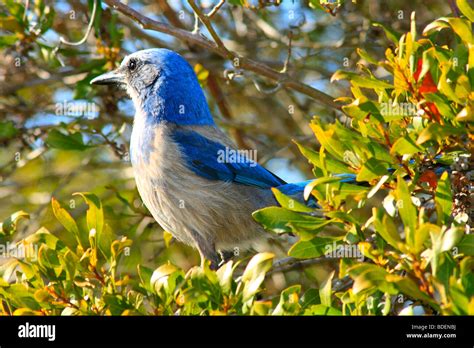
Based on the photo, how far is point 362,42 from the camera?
6.60 meters

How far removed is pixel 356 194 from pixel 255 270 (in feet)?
2.22

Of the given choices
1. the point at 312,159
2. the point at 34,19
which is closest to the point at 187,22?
the point at 34,19

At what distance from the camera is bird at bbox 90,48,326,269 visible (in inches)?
210

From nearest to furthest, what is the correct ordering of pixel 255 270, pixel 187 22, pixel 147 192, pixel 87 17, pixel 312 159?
pixel 255 270, pixel 312 159, pixel 147 192, pixel 87 17, pixel 187 22

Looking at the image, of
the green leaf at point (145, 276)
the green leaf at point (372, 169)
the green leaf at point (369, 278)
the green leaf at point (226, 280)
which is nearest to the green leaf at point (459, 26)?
the green leaf at point (372, 169)

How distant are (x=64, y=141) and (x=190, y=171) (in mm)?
1195

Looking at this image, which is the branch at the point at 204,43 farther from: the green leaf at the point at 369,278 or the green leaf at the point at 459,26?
the green leaf at the point at 369,278

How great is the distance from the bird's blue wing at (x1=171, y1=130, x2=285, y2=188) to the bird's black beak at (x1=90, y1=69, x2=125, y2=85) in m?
0.79

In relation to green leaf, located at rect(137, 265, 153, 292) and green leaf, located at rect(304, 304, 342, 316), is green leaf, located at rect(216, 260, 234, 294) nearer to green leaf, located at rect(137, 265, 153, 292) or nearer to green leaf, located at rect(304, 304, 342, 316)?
green leaf, located at rect(304, 304, 342, 316)

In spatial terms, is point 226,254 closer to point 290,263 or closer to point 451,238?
point 290,263

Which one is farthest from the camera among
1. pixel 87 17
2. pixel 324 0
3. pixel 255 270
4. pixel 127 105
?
pixel 127 105

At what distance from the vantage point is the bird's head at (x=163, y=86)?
5.75 meters

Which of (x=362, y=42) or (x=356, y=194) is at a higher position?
(x=362, y=42)

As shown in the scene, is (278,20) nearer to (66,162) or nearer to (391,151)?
(66,162)
